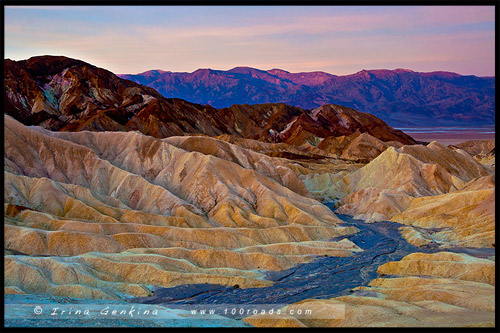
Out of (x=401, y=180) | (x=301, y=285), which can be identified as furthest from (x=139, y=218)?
(x=401, y=180)

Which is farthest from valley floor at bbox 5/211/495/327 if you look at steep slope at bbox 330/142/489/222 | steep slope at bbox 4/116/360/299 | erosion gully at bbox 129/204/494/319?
steep slope at bbox 330/142/489/222

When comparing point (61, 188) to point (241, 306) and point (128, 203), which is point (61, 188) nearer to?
point (128, 203)

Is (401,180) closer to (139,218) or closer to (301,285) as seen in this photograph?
(139,218)

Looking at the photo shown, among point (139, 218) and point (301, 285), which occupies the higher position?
point (139, 218)

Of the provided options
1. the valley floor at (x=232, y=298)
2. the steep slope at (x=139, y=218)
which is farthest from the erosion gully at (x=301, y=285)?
the steep slope at (x=139, y=218)

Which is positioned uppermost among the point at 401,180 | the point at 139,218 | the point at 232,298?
the point at 401,180

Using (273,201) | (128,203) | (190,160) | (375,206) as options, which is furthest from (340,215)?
(128,203)

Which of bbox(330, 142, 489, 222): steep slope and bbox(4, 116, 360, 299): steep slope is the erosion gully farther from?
bbox(330, 142, 489, 222): steep slope

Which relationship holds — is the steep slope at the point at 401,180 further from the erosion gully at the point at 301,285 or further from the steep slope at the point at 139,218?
the erosion gully at the point at 301,285
